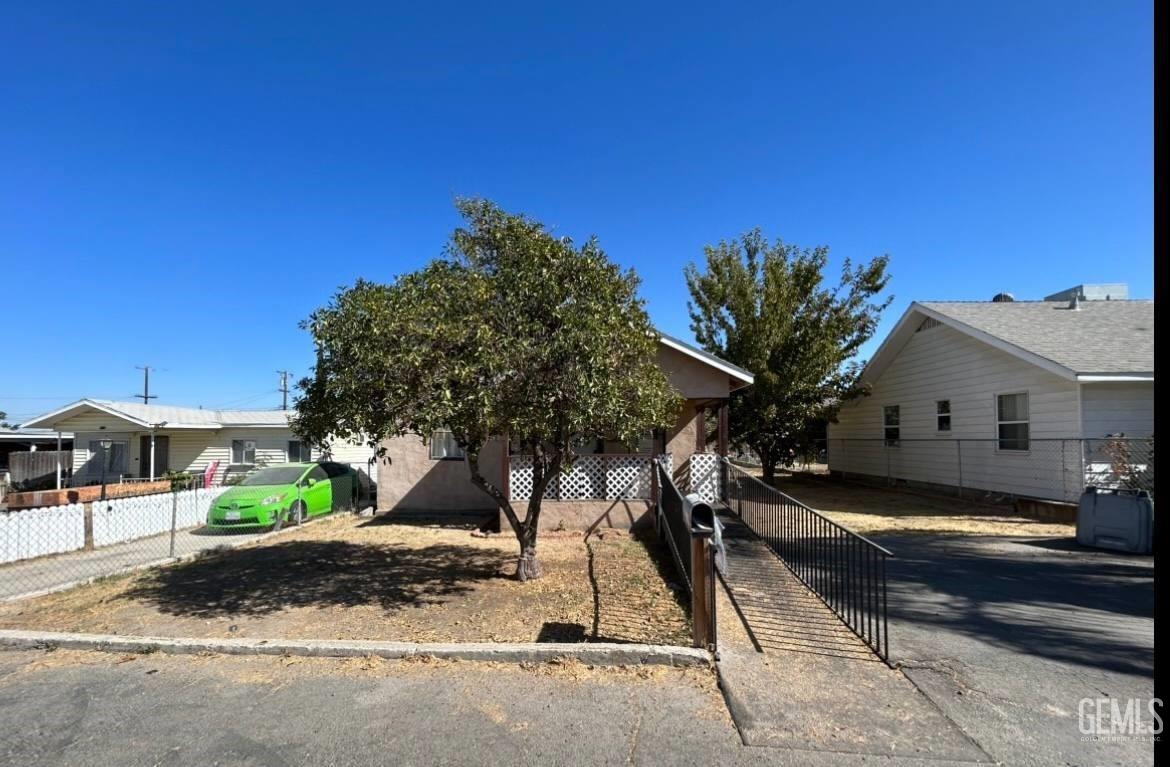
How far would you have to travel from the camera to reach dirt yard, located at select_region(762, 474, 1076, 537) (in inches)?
423

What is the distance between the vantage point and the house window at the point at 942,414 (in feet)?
52.5

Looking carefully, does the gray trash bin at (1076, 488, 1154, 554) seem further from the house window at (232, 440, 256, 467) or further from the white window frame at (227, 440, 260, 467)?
the house window at (232, 440, 256, 467)

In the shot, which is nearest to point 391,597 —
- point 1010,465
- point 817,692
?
point 817,692

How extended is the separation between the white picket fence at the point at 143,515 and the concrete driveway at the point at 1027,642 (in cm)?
1017

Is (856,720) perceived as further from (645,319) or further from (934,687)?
(645,319)

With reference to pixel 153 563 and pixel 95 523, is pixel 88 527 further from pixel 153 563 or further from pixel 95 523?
pixel 153 563

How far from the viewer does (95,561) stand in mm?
9227

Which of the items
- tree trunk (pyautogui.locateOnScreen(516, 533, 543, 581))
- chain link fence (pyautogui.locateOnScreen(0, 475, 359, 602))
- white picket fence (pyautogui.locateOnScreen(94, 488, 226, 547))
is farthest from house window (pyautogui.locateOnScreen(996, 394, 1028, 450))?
white picket fence (pyautogui.locateOnScreen(94, 488, 226, 547))

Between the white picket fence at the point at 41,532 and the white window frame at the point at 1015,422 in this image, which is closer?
the white picket fence at the point at 41,532

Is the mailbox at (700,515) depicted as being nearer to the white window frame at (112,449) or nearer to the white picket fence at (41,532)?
the white picket fence at (41,532)

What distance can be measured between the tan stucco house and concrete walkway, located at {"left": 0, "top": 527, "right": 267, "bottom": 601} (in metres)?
3.26

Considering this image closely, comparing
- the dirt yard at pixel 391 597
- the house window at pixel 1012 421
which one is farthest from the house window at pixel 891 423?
the dirt yard at pixel 391 597

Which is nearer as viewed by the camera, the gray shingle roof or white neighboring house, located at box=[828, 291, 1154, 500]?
white neighboring house, located at box=[828, 291, 1154, 500]
